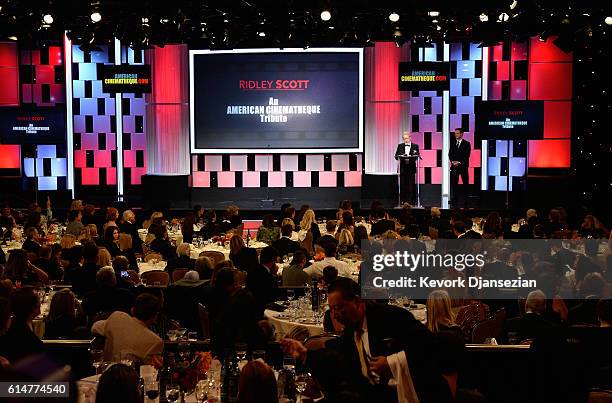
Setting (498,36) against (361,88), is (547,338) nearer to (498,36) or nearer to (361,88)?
(498,36)

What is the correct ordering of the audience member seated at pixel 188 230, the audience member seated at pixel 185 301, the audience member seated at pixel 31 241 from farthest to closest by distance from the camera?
the audience member seated at pixel 188 230
the audience member seated at pixel 31 241
the audience member seated at pixel 185 301

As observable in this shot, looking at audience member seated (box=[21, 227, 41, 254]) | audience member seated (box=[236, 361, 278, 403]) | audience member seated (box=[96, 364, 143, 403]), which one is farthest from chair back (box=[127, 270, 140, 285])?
audience member seated (box=[236, 361, 278, 403])

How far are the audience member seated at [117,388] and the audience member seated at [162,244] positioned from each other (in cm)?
704

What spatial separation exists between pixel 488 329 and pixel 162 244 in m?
5.25

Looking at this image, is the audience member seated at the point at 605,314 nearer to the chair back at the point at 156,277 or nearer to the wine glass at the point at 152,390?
the wine glass at the point at 152,390

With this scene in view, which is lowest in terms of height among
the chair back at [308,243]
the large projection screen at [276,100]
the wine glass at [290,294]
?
the wine glass at [290,294]

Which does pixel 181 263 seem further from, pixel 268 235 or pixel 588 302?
pixel 588 302

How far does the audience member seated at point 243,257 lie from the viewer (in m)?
9.14

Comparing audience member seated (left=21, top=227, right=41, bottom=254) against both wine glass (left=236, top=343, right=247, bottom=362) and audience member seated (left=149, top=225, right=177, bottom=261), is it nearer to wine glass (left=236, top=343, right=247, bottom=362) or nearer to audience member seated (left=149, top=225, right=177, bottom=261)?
audience member seated (left=149, top=225, right=177, bottom=261)

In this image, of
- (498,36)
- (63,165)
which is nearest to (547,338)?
(498,36)

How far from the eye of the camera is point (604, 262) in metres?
9.73

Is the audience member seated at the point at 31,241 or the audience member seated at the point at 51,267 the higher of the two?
the audience member seated at the point at 31,241

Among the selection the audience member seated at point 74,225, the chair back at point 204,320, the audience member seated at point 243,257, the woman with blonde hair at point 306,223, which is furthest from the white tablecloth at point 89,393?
the audience member seated at point 74,225

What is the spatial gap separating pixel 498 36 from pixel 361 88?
3822 mm
